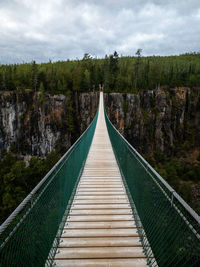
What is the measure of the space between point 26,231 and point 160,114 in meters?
47.0

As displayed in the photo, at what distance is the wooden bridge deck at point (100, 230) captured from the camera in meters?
2.37

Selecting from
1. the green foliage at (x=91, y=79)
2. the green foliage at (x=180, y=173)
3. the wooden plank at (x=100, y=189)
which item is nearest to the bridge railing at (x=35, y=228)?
the wooden plank at (x=100, y=189)

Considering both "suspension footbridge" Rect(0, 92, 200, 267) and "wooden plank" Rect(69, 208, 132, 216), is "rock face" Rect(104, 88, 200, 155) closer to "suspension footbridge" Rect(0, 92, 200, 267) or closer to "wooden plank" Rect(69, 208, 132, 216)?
"wooden plank" Rect(69, 208, 132, 216)

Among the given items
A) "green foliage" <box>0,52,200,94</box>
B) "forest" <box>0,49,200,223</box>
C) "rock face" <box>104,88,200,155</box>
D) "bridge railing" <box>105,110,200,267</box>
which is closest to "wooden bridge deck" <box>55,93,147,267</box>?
"bridge railing" <box>105,110,200,267</box>

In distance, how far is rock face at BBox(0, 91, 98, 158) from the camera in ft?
136

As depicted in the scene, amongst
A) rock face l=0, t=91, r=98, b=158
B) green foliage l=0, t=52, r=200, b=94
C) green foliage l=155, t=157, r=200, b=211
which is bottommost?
green foliage l=155, t=157, r=200, b=211

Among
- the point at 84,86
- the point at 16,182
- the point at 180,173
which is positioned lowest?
the point at 180,173

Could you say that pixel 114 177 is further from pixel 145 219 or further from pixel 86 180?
pixel 145 219

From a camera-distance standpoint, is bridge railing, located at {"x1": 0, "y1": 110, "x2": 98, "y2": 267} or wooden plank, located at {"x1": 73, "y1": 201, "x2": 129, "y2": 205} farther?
wooden plank, located at {"x1": 73, "y1": 201, "x2": 129, "y2": 205}

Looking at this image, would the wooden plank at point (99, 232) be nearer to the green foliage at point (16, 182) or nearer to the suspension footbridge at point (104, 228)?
the suspension footbridge at point (104, 228)

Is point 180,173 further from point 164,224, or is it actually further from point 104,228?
point 164,224

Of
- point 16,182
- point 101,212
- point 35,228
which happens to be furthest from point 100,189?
point 16,182

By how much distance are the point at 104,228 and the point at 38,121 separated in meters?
41.5

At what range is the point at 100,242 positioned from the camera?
2.65 m
